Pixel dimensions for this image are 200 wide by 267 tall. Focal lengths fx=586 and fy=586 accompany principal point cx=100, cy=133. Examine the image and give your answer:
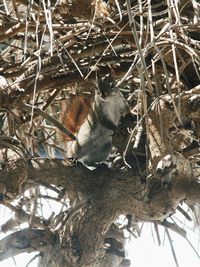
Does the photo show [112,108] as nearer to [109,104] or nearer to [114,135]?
[109,104]

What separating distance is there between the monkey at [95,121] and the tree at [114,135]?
0.04m

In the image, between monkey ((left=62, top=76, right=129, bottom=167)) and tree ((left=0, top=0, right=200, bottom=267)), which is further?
monkey ((left=62, top=76, right=129, bottom=167))

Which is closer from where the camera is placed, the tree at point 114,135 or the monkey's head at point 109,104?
the tree at point 114,135

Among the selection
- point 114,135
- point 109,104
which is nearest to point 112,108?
point 109,104

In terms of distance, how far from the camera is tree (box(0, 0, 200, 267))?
4.51 ft

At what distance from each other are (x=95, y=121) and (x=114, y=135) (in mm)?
70

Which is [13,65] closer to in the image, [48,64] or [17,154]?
[48,64]

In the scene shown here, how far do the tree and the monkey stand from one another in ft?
0.12

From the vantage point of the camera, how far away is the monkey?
1.59 meters

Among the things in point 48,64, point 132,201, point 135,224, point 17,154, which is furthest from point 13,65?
point 135,224

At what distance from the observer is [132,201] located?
1.77 meters

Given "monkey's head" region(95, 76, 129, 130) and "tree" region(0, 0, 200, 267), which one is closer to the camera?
"tree" region(0, 0, 200, 267)

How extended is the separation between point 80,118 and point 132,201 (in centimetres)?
31

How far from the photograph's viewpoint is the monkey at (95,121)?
1.59 metres
